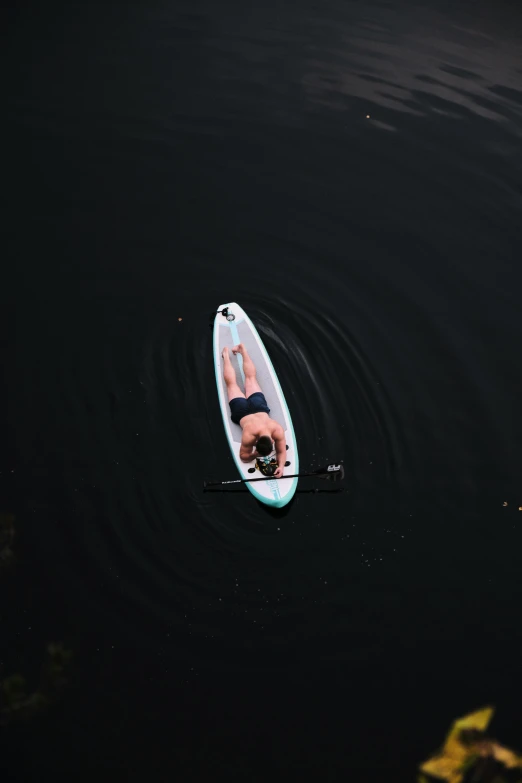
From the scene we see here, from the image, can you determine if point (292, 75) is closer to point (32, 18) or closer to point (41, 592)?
point (32, 18)

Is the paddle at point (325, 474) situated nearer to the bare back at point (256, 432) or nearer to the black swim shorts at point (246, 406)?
the bare back at point (256, 432)

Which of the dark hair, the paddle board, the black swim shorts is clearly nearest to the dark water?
the paddle board

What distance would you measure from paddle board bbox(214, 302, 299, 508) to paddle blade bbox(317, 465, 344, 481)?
0.44m

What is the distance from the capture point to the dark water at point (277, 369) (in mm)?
8156

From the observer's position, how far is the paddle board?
9.58 metres

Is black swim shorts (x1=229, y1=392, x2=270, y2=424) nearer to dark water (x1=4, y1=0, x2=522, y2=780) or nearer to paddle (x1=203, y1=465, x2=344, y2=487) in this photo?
dark water (x1=4, y1=0, x2=522, y2=780)

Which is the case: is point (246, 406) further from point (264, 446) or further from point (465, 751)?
point (465, 751)

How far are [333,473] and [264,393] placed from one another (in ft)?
6.01

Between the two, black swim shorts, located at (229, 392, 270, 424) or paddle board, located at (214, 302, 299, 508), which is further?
black swim shorts, located at (229, 392, 270, 424)

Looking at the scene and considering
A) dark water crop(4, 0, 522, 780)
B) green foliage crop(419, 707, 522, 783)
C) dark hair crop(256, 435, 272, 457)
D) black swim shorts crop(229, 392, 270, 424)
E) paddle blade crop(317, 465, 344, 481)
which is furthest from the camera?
black swim shorts crop(229, 392, 270, 424)

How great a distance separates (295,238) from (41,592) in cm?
750

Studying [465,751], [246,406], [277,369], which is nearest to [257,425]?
[246,406]

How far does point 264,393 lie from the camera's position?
10.6m

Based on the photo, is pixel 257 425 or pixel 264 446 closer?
pixel 264 446
